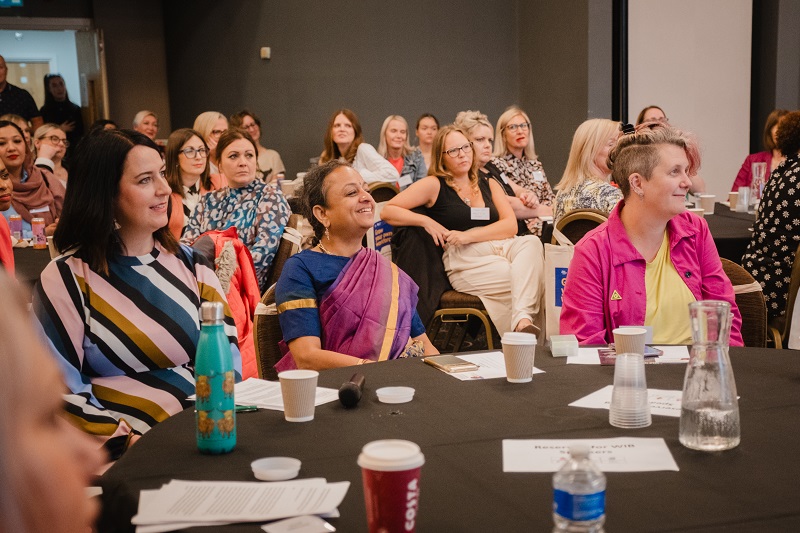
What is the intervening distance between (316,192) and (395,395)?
1.34 meters

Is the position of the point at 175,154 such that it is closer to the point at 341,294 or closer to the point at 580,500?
the point at 341,294

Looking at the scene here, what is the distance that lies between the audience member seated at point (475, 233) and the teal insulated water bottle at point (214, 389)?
10.6ft

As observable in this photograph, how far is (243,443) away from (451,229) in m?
3.68

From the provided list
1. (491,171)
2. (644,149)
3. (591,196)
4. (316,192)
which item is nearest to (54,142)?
(491,171)

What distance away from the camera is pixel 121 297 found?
2.46 m

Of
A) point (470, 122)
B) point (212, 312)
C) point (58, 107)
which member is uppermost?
point (58, 107)

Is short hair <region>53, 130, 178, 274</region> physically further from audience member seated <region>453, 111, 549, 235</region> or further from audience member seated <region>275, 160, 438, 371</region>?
audience member seated <region>453, 111, 549, 235</region>

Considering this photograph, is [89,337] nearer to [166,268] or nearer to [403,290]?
[166,268]

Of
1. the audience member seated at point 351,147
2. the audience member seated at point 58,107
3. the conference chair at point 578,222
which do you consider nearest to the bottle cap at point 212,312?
the conference chair at point 578,222

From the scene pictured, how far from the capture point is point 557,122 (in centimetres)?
934

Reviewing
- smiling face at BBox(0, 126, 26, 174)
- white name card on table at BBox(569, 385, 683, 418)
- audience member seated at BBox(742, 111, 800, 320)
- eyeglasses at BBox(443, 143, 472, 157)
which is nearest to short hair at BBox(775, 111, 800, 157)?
audience member seated at BBox(742, 111, 800, 320)

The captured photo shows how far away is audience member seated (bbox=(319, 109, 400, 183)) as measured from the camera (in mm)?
8141

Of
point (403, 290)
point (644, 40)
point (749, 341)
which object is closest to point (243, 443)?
point (403, 290)

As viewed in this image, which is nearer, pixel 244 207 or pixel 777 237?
pixel 777 237
